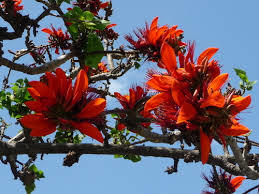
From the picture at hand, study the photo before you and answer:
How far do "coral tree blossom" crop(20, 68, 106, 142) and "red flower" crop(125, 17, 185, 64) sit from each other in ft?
2.63

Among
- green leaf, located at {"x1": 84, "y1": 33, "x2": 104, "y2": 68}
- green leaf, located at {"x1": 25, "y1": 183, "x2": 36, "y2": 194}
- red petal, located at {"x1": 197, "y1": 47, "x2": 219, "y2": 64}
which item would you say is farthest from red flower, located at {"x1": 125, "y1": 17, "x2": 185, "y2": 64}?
green leaf, located at {"x1": 25, "y1": 183, "x2": 36, "y2": 194}

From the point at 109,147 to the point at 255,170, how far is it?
76 cm

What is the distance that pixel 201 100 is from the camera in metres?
1.28

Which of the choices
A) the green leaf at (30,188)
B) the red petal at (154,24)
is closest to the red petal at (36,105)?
the green leaf at (30,188)

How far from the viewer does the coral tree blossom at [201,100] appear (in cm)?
129

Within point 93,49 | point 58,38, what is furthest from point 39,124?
point 58,38

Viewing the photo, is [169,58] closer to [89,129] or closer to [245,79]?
[89,129]

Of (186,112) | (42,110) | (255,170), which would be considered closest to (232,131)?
(186,112)

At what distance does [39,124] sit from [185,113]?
2.15ft

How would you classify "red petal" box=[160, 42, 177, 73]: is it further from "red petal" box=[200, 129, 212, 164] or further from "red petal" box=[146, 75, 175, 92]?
"red petal" box=[200, 129, 212, 164]

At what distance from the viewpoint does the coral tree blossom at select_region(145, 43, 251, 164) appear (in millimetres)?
1286

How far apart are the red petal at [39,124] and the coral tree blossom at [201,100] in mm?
450

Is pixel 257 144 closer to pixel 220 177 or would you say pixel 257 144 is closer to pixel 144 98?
pixel 220 177

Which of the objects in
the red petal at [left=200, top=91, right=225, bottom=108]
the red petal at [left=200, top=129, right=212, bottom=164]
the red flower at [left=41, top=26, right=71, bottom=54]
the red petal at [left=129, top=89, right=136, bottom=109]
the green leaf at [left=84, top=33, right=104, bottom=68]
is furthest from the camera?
the red flower at [left=41, top=26, right=71, bottom=54]
